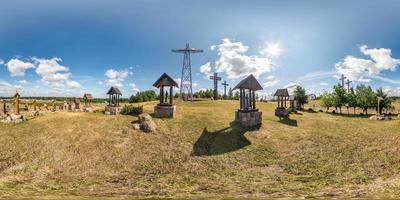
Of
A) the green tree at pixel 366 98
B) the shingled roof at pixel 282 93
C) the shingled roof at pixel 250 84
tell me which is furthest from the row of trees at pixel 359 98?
the shingled roof at pixel 250 84

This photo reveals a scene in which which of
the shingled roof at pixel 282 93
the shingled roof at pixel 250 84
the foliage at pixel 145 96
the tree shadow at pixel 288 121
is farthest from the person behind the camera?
the foliage at pixel 145 96

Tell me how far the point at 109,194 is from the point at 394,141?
23205 millimetres

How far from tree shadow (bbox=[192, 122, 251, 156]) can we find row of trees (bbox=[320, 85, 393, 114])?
3328 cm

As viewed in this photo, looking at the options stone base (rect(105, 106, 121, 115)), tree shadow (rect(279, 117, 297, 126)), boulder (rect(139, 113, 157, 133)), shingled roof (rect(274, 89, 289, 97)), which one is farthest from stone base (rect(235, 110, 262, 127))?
stone base (rect(105, 106, 121, 115))

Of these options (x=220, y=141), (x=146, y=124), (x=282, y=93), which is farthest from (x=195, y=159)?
(x=282, y=93)

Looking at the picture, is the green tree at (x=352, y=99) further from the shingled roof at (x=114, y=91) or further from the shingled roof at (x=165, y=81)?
the shingled roof at (x=114, y=91)

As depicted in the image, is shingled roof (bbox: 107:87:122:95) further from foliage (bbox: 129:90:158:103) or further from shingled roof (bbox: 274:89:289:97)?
foliage (bbox: 129:90:158:103)

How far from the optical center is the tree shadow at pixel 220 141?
27.9 m

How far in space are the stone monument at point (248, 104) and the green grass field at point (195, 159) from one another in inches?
47.6

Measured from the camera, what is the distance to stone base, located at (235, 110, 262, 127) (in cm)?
3416

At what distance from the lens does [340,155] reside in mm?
25609

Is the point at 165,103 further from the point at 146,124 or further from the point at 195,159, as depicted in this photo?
the point at 195,159

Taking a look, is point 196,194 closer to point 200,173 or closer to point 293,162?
point 200,173

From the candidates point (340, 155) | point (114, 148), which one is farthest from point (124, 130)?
point (340, 155)
